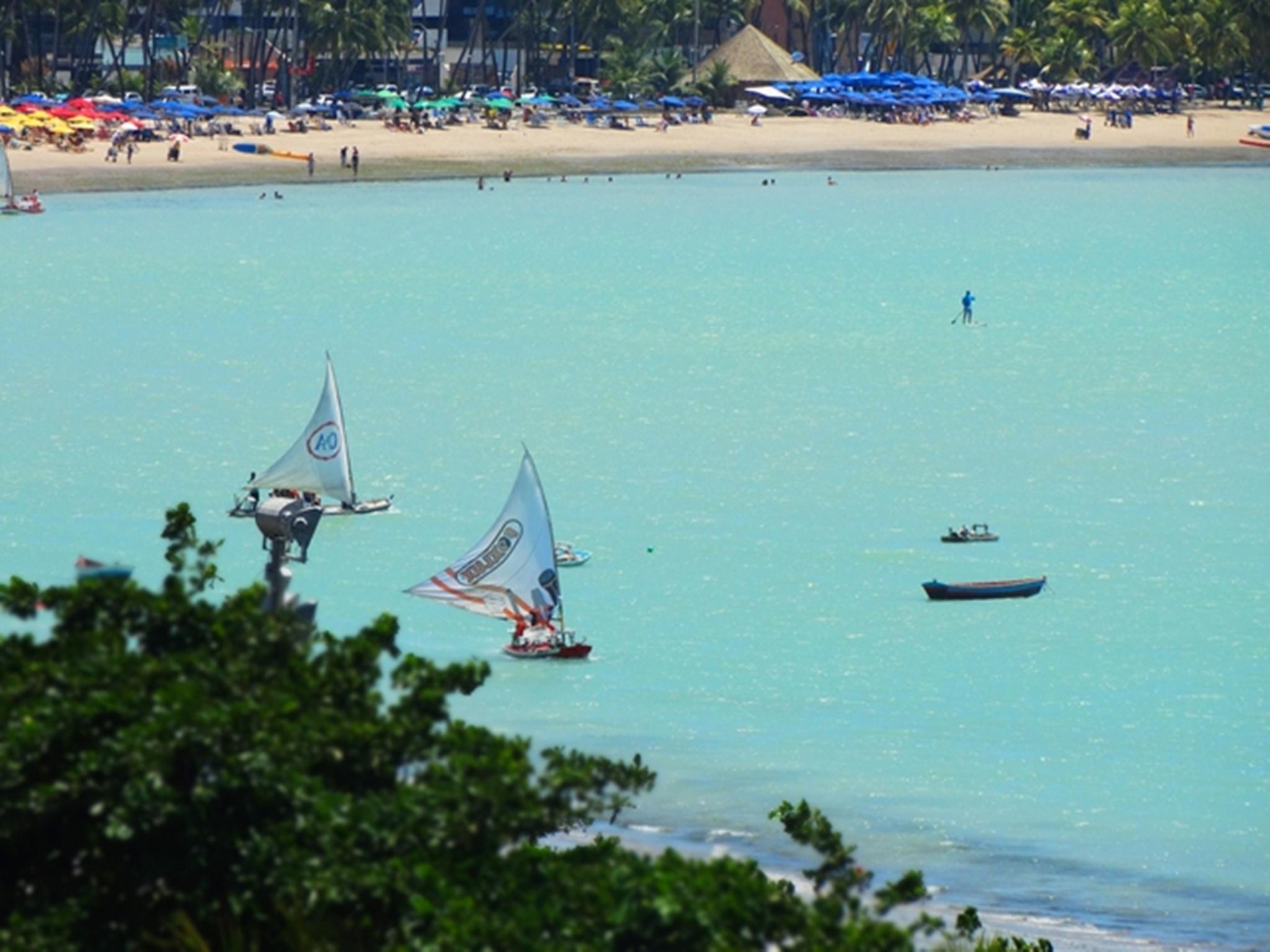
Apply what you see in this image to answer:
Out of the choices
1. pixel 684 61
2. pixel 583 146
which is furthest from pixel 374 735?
pixel 684 61

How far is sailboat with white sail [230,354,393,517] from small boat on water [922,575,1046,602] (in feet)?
35.6

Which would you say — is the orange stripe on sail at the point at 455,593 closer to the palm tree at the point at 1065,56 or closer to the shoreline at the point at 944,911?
the shoreline at the point at 944,911

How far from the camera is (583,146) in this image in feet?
411

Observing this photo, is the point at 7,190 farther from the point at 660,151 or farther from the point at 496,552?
the point at 496,552

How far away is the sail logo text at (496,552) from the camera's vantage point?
31.0 metres

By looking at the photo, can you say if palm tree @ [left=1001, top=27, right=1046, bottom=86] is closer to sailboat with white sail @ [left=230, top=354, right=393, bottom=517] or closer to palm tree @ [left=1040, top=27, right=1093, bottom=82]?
palm tree @ [left=1040, top=27, right=1093, bottom=82]

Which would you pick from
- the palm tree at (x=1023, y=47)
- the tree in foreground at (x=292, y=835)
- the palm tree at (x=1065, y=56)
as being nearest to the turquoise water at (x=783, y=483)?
the tree in foreground at (x=292, y=835)

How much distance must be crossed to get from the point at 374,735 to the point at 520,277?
246 ft

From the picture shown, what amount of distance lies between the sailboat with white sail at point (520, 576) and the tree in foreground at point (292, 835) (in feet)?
62.0

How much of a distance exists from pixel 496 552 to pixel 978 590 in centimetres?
783

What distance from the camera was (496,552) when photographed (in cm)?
3108

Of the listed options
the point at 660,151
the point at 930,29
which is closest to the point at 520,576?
the point at 660,151

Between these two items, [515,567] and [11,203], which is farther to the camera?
[11,203]

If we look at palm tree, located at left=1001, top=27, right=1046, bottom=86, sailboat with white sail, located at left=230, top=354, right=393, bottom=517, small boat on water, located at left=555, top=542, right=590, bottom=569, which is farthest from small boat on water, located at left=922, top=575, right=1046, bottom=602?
palm tree, located at left=1001, top=27, right=1046, bottom=86
